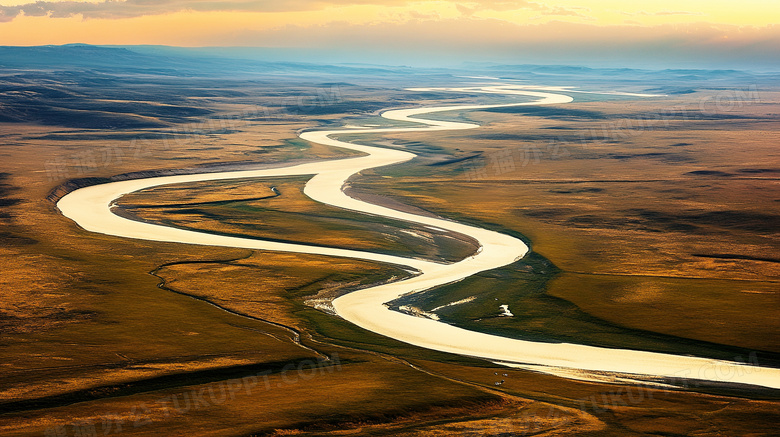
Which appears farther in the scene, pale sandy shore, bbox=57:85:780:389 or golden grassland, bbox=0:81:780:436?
pale sandy shore, bbox=57:85:780:389

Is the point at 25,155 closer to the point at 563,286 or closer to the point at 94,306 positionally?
the point at 94,306

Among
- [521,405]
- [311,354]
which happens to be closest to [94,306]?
[311,354]

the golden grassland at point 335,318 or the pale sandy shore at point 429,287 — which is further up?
the golden grassland at point 335,318

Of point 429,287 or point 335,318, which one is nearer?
point 335,318

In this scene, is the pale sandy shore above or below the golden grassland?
below
